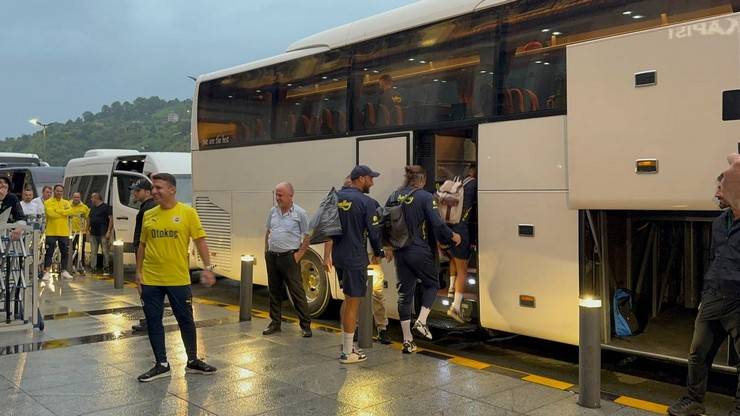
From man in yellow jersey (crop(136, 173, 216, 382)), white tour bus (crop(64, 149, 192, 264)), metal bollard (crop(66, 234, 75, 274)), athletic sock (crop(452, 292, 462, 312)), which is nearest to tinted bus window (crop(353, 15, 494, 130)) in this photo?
athletic sock (crop(452, 292, 462, 312))

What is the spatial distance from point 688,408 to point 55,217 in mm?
12375

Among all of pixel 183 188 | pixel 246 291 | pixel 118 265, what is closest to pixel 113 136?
pixel 183 188

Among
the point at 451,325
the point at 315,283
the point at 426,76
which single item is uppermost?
the point at 426,76

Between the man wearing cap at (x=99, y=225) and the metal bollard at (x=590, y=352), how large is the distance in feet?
40.9

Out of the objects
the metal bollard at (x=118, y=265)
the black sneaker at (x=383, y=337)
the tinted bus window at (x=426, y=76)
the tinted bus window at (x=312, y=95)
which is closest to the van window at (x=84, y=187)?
the metal bollard at (x=118, y=265)

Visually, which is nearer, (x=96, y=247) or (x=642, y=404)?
(x=642, y=404)

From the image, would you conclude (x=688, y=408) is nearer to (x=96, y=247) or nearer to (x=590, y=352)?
(x=590, y=352)

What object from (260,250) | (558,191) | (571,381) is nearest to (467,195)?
(558,191)

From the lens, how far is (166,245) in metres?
6.03

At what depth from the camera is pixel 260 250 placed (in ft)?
33.7

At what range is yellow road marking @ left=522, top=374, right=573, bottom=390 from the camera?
234 inches

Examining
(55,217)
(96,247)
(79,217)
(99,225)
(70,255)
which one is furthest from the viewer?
(96,247)

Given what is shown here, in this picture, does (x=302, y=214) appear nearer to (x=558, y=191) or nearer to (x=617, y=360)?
(x=558, y=191)

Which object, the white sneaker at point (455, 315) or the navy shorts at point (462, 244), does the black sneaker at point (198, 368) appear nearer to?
the white sneaker at point (455, 315)
